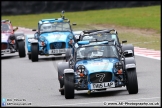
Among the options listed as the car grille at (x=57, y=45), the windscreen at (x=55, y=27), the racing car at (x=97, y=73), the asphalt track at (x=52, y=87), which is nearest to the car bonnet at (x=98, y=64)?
the racing car at (x=97, y=73)

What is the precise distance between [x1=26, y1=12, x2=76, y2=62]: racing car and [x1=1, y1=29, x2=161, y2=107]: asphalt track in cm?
37

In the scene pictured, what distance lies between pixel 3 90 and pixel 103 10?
33709mm

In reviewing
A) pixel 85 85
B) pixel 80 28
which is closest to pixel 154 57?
pixel 85 85

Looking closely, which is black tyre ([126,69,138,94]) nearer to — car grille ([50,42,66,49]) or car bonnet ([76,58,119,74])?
car bonnet ([76,58,119,74])

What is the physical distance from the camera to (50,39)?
23922 mm

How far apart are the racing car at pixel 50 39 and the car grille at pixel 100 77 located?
9.63m

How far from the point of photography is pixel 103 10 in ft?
162

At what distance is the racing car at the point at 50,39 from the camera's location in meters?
23.6

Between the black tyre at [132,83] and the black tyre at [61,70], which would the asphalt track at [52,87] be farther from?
the black tyre at [61,70]

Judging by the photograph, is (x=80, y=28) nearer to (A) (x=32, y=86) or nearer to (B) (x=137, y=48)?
(B) (x=137, y=48)

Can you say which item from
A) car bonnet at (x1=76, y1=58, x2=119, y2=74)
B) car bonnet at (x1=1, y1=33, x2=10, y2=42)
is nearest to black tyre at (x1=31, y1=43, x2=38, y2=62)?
car bonnet at (x1=1, y1=33, x2=10, y2=42)

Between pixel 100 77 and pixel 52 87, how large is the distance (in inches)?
121

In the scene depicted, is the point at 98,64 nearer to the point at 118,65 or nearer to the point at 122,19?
the point at 118,65

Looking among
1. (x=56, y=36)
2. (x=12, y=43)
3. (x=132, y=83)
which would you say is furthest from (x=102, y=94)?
(x=12, y=43)
